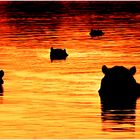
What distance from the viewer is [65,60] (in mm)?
46375

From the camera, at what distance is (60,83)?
3538 centimetres

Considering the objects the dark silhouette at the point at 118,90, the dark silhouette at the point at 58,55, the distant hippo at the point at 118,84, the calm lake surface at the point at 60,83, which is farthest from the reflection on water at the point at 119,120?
the dark silhouette at the point at 58,55

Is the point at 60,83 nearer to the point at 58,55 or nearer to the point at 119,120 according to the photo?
the point at 119,120

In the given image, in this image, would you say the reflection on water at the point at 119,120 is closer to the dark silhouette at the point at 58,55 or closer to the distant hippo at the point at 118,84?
the distant hippo at the point at 118,84

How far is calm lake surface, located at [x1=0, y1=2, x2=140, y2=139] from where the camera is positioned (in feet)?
84.3

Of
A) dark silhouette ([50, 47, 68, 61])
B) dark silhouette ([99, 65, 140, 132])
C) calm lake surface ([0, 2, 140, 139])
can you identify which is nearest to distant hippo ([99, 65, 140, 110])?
dark silhouette ([99, 65, 140, 132])

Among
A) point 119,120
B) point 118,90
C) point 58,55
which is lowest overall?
point 119,120

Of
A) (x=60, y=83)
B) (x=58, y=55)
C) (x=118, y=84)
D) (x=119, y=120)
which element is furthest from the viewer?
(x=58, y=55)

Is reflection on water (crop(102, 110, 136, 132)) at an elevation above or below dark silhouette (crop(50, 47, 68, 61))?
below

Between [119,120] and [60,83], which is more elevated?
[60,83]

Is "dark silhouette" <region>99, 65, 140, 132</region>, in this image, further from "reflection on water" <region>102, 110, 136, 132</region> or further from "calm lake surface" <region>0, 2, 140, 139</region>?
"reflection on water" <region>102, 110, 136, 132</region>

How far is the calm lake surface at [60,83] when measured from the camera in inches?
1011

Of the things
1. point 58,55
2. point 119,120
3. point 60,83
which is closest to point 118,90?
point 60,83

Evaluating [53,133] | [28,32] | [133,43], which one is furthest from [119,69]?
[28,32]
